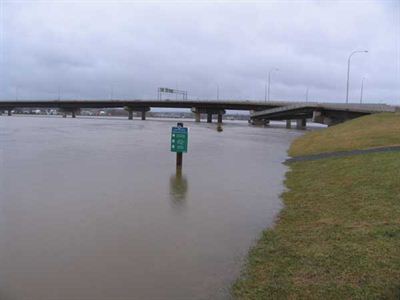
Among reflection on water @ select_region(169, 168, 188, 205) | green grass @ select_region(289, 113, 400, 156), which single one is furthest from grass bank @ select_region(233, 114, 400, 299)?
green grass @ select_region(289, 113, 400, 156)

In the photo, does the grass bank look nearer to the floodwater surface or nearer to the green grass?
the floodwater surface

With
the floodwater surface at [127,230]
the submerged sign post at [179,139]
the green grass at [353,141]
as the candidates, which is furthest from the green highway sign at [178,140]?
the green grass at [353,141]

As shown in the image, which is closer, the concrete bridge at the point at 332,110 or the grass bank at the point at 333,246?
the grass bank at the point at 333,246

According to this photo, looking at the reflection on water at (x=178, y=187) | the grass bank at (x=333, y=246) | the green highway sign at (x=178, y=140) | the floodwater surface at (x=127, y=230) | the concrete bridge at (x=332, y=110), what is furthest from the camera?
the concrete bridge at (x=332, y=110)

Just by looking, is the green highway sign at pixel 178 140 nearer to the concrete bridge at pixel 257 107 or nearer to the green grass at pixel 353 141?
the green grass at pixel 353 141

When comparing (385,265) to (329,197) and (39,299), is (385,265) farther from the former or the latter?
(329,197)

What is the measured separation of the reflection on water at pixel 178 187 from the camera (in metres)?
11.5

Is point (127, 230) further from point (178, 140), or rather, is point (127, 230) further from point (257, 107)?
point (257, 107)

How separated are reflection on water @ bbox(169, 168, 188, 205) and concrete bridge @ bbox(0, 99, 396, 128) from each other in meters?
52.6

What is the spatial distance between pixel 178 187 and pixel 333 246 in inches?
272

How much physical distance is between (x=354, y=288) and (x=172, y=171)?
1180cm

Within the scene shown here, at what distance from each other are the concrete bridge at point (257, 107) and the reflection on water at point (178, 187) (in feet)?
173

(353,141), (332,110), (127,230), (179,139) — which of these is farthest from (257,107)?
(127,230)

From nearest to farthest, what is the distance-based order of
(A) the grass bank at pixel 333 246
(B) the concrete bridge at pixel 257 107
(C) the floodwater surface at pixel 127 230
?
(A) the grass bank at pixel 333 246, (C) the floodwater surface at pixel 127 230, (B) the concrete bridge at pixel 257 107
